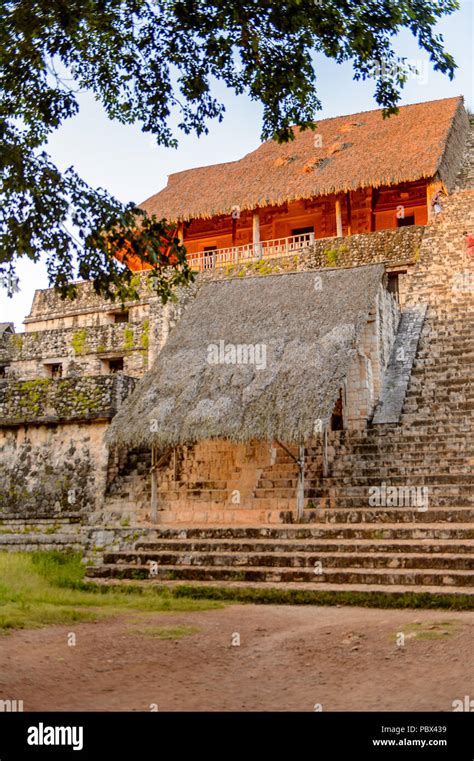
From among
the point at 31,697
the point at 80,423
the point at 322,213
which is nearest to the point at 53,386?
the point at 80,423

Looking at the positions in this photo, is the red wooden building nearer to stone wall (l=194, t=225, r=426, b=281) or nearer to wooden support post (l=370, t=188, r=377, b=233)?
wooden support post (l=370, t=188, r=377, b=233)

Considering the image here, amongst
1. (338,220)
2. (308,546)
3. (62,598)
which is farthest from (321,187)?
(62,598)

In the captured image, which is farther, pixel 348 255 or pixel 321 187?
pixel 321 187

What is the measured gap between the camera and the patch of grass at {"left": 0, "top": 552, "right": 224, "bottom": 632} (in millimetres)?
7340

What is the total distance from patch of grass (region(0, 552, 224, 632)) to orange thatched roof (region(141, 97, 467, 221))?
43.3 feet

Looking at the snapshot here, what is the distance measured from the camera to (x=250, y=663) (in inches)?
221

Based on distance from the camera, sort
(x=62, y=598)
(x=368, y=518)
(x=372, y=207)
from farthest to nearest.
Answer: (x=372, y=207) → (x=368, y=518) → (x=62, y=598)

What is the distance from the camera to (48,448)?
45.1 feet

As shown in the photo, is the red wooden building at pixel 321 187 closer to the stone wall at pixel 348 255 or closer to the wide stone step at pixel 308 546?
the stone wall at pixel 348 255

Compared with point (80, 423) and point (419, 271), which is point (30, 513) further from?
point (419, 271)

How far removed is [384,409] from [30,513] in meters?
6.26

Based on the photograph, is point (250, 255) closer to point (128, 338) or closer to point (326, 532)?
point (128, 338)

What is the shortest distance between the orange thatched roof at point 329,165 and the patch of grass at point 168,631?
15062 millimetres

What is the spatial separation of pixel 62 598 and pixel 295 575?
256 centimetres
